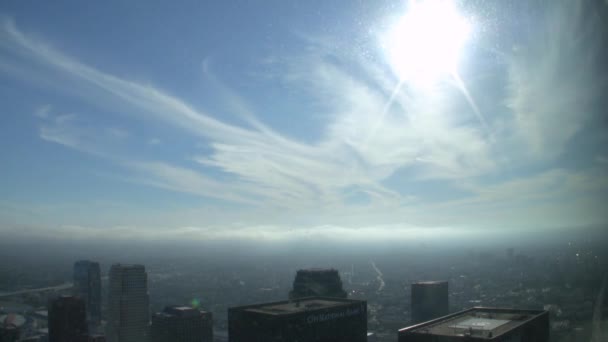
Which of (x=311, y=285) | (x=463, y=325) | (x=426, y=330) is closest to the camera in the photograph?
(x=426, y=330)

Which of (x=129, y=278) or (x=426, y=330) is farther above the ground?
(x=426, y=330)

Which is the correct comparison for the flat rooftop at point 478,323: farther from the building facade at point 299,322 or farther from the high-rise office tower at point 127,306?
the high-rise office tower at point 127,306

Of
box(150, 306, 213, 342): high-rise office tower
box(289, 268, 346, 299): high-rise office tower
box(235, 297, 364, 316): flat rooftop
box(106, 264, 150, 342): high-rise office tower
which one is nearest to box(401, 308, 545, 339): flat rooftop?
box(235, 297, 364, 316): flat rooftop

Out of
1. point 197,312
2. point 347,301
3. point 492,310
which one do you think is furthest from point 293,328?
point 197,312

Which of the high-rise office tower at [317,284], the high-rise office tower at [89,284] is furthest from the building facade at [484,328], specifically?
the high-rise office tower at [89,284]

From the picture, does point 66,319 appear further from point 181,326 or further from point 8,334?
point 181,326

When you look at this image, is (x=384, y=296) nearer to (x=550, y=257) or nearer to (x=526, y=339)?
(x=550, y=257)

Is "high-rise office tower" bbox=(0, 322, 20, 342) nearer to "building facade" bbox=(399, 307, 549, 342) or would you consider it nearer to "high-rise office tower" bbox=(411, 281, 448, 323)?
"high-rise office tower" bbox=(411, 281, 448, 323)
